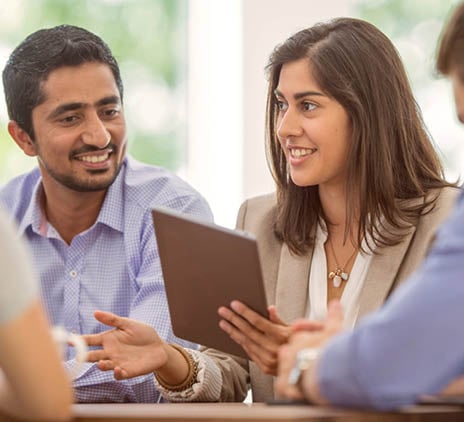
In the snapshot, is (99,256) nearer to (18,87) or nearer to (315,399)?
(18,87)

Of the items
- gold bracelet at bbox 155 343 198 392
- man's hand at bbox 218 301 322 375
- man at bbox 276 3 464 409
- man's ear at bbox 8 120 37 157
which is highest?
man's ear at bbox 8 120 37 157

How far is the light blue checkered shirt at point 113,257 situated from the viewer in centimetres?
262

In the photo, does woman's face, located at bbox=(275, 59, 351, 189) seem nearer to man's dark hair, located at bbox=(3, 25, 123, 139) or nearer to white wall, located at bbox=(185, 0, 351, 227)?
man's dark hair, located at bbox=(3, 25, 123, 139)

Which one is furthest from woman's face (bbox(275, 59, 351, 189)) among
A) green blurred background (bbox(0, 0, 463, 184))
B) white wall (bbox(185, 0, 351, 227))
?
green blurred background (bbox(0, 0, 463, 184))

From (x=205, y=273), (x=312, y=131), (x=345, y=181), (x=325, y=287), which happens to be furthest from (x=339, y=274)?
(x=205, y=273)

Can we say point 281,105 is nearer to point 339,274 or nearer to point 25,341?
point 339,274

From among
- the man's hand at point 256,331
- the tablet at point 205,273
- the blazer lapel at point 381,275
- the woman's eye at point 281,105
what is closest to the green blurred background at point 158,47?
the woman's eye at point 281,105

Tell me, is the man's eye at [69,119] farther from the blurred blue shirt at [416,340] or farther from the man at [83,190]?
the blurred blue shirt at [416,340]

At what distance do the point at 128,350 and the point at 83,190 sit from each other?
686 millimetres

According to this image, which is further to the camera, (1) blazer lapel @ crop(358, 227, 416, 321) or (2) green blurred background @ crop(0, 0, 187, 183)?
(2) green blurred background @ crop(0, 0, 187, 183)

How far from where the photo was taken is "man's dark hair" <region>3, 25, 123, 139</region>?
280 cm

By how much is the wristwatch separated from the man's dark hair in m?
1.58

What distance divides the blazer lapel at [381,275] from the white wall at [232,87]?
1.58 meters

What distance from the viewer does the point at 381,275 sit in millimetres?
2307
